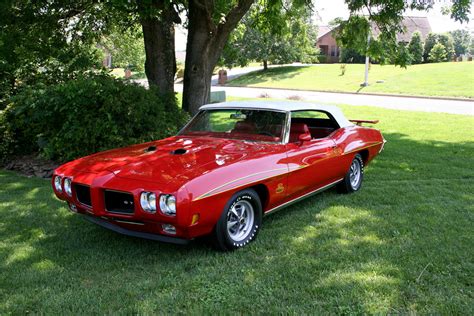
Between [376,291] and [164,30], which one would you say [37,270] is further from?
[164,30]

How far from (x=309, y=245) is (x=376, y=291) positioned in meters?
0.98

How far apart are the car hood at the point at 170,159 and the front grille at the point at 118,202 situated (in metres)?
0.17

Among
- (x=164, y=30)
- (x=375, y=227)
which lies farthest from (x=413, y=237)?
(x=164, y=30)

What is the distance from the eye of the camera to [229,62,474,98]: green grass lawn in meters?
26.3

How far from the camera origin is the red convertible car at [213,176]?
3627mm

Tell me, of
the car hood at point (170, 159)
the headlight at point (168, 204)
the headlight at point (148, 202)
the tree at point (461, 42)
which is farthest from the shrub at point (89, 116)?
the tree at point (461, 42)

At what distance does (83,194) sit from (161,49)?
19.8 feet

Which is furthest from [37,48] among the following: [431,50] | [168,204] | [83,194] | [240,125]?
[431,50]

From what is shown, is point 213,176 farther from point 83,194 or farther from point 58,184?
point 58,184

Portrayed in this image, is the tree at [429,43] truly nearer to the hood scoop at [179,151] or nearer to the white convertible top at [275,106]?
the white convertible top at [275,106]

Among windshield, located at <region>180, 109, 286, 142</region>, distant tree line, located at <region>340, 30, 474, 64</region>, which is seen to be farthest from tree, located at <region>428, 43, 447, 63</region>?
windshield, located at <region>180, 109, 286, 142</region>

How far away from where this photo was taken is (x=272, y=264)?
3789 millimetres

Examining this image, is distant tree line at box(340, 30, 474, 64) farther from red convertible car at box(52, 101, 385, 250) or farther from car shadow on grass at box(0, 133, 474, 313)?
car shadow on grass at box(0, 133, 474, 313)

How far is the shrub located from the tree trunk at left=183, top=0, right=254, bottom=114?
131 cm
